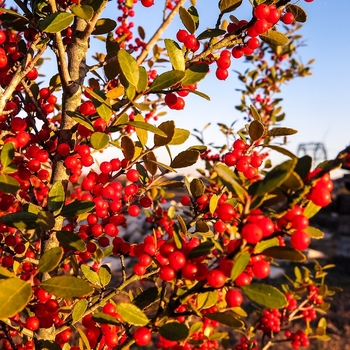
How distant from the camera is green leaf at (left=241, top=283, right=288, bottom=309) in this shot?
758 mm

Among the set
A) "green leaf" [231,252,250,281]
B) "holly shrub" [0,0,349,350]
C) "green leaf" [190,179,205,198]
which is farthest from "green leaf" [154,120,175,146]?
"green leaf" [231,252,250,281]

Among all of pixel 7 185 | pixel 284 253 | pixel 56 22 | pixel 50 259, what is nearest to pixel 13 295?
pixel 50 259

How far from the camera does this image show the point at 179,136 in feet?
4.51

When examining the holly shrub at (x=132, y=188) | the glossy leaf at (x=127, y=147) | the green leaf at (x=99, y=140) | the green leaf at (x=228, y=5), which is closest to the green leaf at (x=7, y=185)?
the holly shrub at (x=132, y=188)

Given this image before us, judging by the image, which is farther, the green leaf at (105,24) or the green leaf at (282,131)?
the green leaf at (105,24)

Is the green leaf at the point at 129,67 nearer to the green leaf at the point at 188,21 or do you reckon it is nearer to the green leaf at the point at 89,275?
the green leaf at the point at 188,21

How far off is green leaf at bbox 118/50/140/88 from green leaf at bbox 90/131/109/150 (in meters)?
0.21

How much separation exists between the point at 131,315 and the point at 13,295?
0.27 meters

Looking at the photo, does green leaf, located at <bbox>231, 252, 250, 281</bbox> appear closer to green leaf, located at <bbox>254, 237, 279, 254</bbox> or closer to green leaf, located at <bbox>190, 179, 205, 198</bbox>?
green leaf, located at <bbox>254, 237, 279, 254</bbox>

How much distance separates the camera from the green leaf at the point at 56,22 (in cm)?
111

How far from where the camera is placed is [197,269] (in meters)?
0.86

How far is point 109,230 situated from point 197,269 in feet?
2.08

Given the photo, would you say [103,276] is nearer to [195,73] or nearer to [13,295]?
[13,295]

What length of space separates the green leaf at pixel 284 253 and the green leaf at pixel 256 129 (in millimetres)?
575
